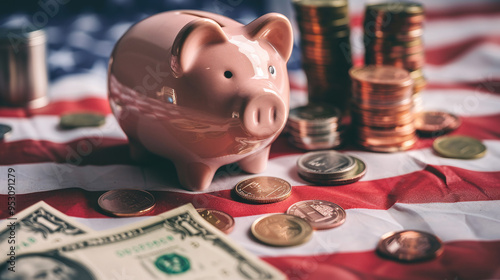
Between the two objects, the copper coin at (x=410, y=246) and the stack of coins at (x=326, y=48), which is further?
the stack of coins at (x=326, y=48)

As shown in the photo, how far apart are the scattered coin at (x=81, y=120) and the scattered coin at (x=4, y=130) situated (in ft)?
0.60

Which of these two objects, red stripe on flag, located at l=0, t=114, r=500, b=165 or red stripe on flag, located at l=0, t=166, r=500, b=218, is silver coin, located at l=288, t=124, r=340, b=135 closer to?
red stripe on flag, located at l=0, t=114, r=500, b=165

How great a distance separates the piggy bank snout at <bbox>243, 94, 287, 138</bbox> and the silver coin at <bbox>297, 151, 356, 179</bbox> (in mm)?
276

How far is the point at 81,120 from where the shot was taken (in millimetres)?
2135

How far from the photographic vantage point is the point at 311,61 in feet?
6.98

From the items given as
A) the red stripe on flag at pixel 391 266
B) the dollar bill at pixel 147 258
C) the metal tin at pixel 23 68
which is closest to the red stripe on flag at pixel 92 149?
the metal tin at pixel 23 68

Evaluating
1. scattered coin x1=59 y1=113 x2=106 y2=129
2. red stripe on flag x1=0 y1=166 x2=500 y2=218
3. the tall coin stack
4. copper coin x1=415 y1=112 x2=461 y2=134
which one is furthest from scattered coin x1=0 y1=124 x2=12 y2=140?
copper coin x1=415 y1=112 x2=461 y2=134

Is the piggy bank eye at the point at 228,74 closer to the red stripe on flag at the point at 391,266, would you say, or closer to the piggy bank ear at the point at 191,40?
the piggy bank ear at the point at 191,40

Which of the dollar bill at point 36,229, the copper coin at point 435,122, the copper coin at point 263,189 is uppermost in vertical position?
the dollar bill at point 36,229

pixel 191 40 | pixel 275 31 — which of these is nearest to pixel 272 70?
pixel 275 31

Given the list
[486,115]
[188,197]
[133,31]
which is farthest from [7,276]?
[486,115]

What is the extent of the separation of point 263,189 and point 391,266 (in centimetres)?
47

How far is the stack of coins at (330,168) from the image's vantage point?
1662mm

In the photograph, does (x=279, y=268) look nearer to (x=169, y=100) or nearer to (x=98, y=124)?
(x=169, y=100)
